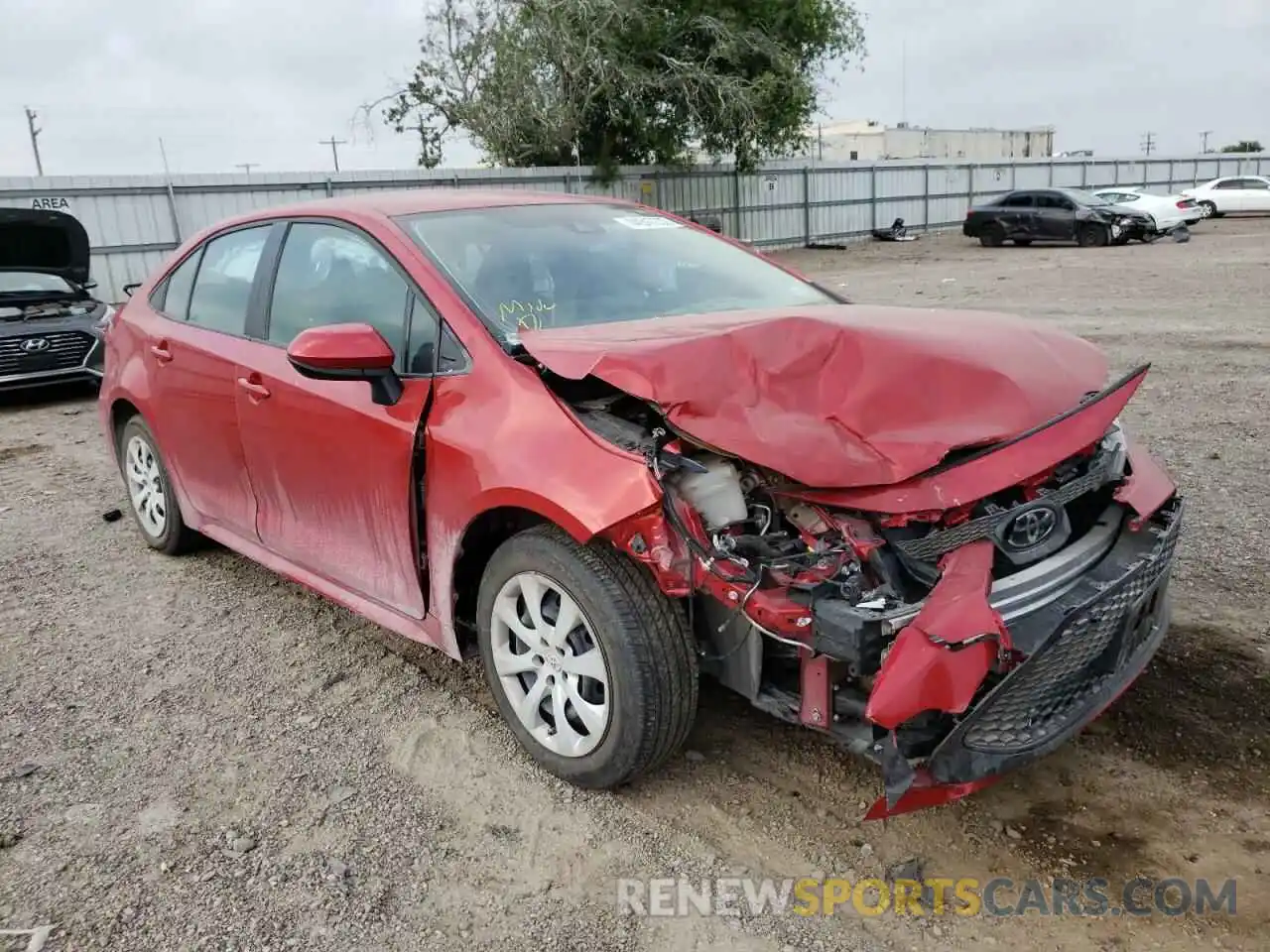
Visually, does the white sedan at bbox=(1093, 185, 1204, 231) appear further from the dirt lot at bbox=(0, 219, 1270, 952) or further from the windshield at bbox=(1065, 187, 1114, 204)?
the dirt lot at bbox=(0, 219, 1270, 952)

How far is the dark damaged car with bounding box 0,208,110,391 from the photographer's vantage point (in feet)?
30.4

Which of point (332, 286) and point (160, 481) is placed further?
point (160, 481)

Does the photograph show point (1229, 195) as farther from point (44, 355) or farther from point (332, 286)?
point (332, 286)

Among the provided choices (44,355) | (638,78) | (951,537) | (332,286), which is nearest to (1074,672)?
(951,537)

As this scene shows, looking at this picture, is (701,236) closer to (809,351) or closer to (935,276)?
(809,351)

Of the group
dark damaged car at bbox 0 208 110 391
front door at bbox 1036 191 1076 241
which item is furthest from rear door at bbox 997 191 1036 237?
dark damaged car at bbox 0 208 110 391

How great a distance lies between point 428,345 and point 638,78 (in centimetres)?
2167

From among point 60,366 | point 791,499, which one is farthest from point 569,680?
point 60,366

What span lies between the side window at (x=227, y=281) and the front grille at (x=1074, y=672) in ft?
10.1

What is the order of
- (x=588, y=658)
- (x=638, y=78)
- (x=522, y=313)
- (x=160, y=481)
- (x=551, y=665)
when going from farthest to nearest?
(x=638, y=78), (x=160, y=481), (x=522, y=313), (x=551, y=665), (x=588, y=658)

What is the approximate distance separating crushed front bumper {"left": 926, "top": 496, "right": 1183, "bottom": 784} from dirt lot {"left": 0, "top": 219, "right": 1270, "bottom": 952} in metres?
0.35

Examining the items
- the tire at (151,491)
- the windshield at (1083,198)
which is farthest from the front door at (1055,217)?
the tire at (151,491)

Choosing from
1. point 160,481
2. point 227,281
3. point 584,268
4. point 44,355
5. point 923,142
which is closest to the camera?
point 584,268

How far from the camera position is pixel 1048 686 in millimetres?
2404
